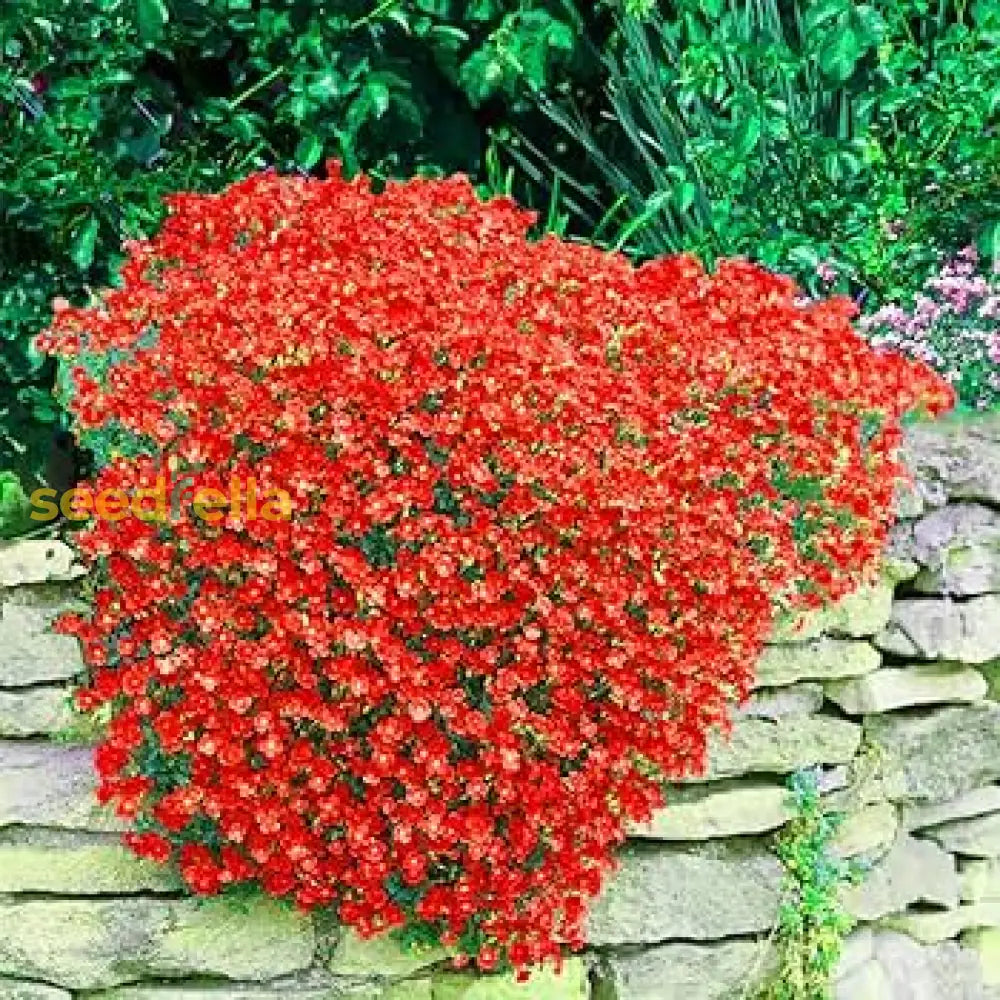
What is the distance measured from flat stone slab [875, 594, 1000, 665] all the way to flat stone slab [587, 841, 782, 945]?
44 centimetres

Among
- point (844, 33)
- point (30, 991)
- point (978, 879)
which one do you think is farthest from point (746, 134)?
point (30, 991)

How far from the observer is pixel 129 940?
2957mm

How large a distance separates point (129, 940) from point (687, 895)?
2.80 ft

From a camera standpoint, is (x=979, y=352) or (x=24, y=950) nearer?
(x=24, y=950)

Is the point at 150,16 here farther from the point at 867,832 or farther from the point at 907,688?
the point at 867,832

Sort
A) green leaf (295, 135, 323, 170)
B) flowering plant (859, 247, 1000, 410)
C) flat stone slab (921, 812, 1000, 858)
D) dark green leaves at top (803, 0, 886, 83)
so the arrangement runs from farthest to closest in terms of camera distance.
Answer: green leaf (295, 135, 323, 170) < dark green leaves at top (803, 0, 886, 83) < flowering plant (859, 247, 1000, 410) < flat stone slab (921, 812, 1000, 858)

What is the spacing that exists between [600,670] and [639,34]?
2062 millimetres

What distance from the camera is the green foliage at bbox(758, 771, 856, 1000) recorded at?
3334mm

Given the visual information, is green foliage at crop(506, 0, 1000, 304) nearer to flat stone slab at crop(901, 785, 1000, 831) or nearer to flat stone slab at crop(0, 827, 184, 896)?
flat stone slab at crop(901, 785, 1000, 831)

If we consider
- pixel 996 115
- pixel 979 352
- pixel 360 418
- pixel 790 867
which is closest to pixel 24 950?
pixel 360 418

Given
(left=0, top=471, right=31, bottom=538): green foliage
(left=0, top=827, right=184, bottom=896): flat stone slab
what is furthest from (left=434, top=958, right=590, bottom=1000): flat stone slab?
(left=0, top=471, right=31, bottom=538): green foliage

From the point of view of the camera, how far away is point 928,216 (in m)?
4.30

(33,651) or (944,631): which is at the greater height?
(944,631)

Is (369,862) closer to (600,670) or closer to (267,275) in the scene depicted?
(600,670)
